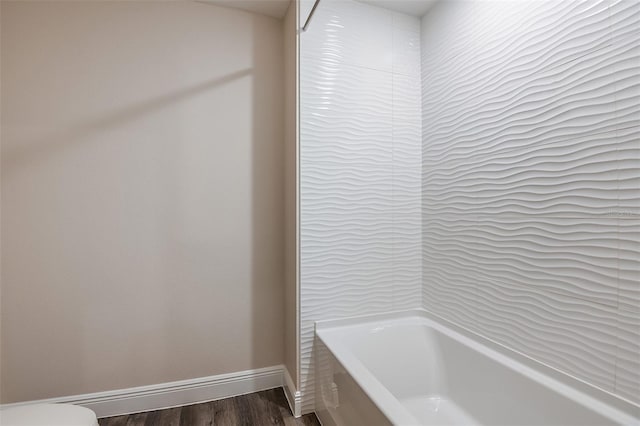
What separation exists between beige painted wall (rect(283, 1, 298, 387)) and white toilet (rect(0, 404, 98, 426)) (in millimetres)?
1028

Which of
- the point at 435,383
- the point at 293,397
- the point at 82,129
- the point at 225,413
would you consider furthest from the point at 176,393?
the point at 82,129

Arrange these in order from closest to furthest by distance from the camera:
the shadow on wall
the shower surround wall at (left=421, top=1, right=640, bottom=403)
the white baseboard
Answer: the shower surround wall at (left=421, top=1, right=640, bottom=403) < the shadow on wall < the white baseboard

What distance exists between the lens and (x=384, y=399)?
117 cm

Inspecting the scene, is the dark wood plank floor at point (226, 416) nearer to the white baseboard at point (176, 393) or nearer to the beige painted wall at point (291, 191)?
the white baseboard at point (176, 393)

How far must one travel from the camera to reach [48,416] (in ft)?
3.94

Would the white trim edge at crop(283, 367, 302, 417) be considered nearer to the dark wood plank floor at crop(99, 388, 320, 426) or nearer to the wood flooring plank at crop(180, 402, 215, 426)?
the dark wood plank floor at crop(99, 388, 320, 426)

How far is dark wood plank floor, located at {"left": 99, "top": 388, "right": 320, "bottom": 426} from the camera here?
1.75 metres

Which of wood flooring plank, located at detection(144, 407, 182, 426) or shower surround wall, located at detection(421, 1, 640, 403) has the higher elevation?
shower surround wall, located at detection(421, 1, 640, 403)

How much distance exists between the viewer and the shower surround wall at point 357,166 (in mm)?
1855

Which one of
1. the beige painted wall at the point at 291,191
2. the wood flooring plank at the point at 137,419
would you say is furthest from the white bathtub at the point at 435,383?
the wood flooring plank at the point at 137,419

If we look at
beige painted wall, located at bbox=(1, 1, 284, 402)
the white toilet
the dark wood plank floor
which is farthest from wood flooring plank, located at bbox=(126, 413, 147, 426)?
the white toilet

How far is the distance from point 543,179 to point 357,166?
0.98 m

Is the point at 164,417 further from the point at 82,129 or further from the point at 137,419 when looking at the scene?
the point at 82,129

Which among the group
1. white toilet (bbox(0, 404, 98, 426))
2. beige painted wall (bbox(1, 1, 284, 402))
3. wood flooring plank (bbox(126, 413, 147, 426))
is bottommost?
wood flooring plank (bbox(126, 413, 147, 426))
